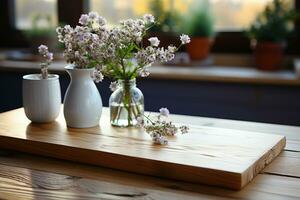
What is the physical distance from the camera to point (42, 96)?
1.49 meters

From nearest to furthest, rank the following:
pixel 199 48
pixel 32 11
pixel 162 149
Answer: pixel 162 149, pixel 199 48, pixel 32 11

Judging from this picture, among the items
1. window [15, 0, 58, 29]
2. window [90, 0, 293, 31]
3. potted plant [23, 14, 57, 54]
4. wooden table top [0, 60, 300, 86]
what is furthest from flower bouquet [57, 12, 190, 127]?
window [15, 0, 58, 29]

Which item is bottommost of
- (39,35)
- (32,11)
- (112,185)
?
(112,185)

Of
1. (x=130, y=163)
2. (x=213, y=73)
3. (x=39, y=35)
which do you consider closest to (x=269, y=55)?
(x=213, y=73)

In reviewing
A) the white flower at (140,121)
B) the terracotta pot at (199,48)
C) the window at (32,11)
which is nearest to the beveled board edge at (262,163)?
the white flower at (140,121)

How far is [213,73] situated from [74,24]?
3.64 ft

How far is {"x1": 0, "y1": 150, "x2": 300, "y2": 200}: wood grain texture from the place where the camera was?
1.08m

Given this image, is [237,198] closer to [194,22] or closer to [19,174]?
[19,174]

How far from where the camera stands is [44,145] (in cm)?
133

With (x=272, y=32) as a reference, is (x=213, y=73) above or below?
below

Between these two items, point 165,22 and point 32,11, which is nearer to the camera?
point 165,22

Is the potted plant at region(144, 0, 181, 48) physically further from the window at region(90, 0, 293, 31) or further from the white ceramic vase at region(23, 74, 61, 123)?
the white ceramic vase at region(23, 74, 61, 123)

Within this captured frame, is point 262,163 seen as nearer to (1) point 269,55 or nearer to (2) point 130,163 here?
(2) point 130,163

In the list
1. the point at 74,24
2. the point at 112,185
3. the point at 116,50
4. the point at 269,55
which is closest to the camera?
the point at 112,185
